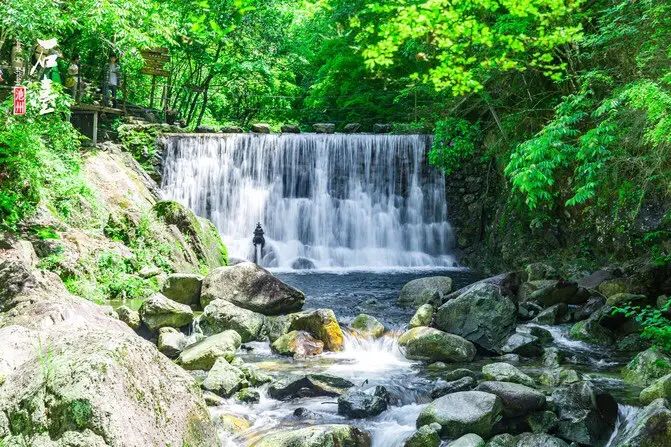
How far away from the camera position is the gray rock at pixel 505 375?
687 cm

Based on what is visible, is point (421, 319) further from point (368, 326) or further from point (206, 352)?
point (206, 352)

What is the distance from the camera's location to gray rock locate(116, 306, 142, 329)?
340 inches

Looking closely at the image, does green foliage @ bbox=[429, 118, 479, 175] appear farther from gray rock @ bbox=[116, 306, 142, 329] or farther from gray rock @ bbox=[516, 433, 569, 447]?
gray rock @ bbox=[516, 433, 569, 447]

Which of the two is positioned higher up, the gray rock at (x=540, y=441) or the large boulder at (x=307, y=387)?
the gray rock at (x=540, y=441)

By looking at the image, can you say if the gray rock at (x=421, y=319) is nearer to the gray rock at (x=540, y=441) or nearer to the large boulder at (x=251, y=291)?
the large boulder at (x=251, y=291)

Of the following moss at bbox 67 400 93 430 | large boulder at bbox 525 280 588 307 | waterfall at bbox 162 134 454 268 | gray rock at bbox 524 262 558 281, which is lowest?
large boulder at bbox 525 280 588 307

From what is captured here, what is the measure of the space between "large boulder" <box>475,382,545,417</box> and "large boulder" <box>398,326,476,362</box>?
2168 millimetres

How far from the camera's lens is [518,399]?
231 inches

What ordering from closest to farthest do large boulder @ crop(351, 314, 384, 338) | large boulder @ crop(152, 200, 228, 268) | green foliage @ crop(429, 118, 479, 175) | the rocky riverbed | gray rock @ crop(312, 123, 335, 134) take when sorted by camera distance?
the rocky riverbed → large boulder @ crop(351, 314, 384, 338) → large boulder @ crop(152, 200, 228, 268) → green foliage @ crop(429, 118, 479, 175) → gray rock @ crop(312, 123, 335, 134)

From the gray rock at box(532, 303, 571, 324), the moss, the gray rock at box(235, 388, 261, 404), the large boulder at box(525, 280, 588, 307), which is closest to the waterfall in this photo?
the large boulder at box(525, 280, 588, 307)

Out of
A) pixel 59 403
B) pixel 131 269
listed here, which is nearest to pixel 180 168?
pixel 131 269

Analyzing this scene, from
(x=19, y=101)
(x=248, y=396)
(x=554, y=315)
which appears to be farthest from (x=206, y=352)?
(x=554, y=315)

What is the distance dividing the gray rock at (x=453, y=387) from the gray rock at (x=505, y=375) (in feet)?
0.78

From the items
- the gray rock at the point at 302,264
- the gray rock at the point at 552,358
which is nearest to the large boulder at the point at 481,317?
the gray rock at the point at 552,358
